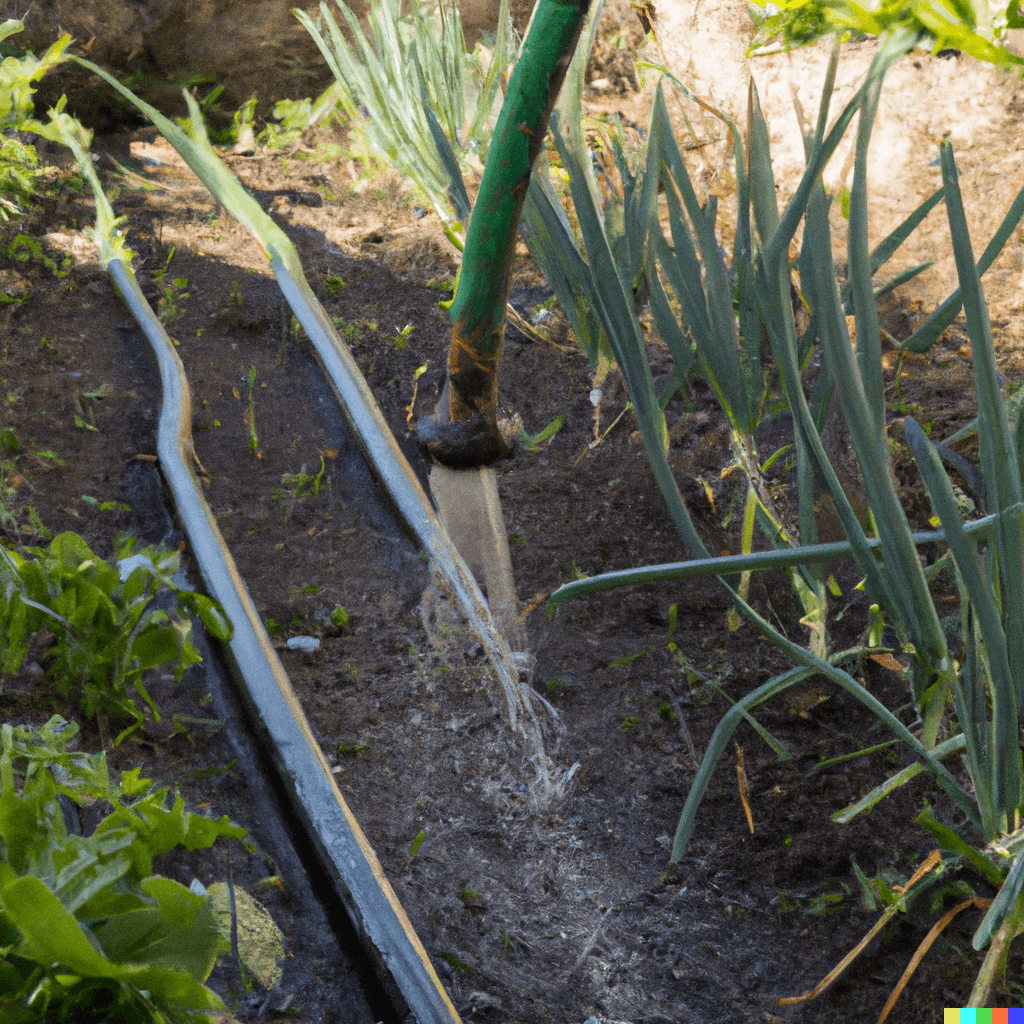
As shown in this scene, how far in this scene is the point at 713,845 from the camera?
87 cm

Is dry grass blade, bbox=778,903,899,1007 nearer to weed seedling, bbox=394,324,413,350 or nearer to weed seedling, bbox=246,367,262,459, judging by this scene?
weed seedling, bbox=246,367,262,459

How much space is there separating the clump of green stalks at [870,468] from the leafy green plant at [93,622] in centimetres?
42

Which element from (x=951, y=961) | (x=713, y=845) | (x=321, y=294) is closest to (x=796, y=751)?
(x=713, y=845)

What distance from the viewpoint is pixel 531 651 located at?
1.08m

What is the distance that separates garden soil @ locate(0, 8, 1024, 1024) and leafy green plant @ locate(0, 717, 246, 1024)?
167 millimetres

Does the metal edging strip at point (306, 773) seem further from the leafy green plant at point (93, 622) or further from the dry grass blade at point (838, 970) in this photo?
the dry grass blade at point (838, 970)

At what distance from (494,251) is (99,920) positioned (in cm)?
88

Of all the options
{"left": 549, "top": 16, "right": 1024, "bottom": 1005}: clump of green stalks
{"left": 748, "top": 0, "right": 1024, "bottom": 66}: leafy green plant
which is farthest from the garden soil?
{"left": 748, "top": 0, "right": 1024, "bottom": 66}: leafy green plant

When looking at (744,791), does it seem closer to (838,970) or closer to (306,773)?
(838,970)

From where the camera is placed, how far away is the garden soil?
775mm

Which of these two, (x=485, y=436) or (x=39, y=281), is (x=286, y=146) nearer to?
(x=39, y=281)

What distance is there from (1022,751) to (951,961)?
190 millimetres

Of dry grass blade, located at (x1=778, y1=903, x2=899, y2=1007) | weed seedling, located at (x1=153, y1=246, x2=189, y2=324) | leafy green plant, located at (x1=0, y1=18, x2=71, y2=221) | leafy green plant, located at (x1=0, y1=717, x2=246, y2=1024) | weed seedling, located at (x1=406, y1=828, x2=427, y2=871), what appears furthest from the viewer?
leafy green plant, located at (x1=0, y1=18, x2=71, y2=221)

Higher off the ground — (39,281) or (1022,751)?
(39,281)
